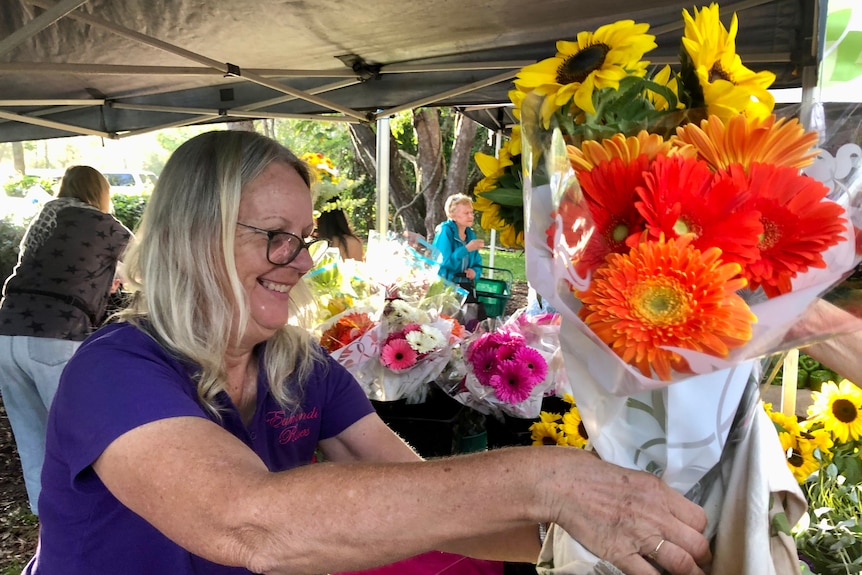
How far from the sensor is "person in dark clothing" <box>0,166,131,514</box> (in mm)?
3041

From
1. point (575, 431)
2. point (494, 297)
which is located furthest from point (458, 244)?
point (575, 431)

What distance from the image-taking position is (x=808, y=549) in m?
1.49

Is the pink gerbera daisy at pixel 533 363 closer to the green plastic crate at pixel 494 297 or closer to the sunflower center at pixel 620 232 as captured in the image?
the sunflower center at pixel 620 232

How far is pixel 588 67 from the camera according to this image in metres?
0.83

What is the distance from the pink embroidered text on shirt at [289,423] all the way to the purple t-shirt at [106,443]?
46 mm

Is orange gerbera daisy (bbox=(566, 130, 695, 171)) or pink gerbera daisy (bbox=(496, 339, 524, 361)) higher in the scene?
orange gerbera daisy (bbox=(566, 130, 695, 171))

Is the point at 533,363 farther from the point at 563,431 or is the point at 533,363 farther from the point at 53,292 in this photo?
the point at 53,292

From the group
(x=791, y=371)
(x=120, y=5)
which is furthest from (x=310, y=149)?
(x=791, y=371)

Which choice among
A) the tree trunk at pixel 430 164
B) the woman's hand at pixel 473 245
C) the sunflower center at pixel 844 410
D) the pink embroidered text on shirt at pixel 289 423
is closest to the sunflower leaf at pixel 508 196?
the pink embroidered text on shirt at pixel 289 423

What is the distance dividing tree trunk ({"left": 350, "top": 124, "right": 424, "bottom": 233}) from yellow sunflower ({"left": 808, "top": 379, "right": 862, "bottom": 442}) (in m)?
7.72

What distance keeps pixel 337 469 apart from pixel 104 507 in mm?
552

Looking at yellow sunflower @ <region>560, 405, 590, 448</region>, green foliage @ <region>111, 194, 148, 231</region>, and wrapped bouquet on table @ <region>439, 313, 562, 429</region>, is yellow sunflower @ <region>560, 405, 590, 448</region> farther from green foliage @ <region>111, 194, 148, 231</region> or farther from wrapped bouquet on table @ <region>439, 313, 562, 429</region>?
green foliage @ <region>111, 194, 148, 231</region>

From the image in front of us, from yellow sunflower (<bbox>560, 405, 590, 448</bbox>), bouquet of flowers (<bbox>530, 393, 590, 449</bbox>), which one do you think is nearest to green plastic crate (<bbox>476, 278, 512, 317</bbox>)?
bouquet of flowers (<bbox>530, 393, 590, 449</bbox>)

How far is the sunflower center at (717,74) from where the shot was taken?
0.81m
